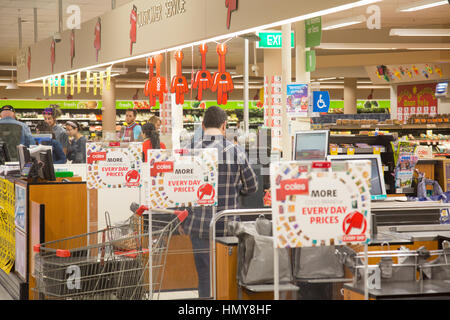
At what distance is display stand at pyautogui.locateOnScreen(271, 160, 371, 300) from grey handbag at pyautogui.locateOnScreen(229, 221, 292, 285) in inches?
28.9

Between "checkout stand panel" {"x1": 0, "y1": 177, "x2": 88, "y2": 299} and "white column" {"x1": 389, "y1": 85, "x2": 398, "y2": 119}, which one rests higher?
"white column" {"x1": 389, "y1": 85, "x2": 398, "y2": 119}

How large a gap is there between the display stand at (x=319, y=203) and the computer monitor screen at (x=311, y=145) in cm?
269

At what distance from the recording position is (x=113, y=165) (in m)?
5.84

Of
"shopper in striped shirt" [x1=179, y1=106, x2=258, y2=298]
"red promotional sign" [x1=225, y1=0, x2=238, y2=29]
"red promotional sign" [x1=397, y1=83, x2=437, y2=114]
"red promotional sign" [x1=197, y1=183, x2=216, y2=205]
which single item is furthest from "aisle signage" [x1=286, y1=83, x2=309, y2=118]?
"red promotional sign" [x1=397, y1=83, x2=437, y2=114]

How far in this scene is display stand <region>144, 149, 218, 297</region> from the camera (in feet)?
13.2

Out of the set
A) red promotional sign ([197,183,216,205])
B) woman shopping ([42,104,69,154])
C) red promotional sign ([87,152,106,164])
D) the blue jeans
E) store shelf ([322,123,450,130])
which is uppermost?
store shelf ([322,123,450,130])

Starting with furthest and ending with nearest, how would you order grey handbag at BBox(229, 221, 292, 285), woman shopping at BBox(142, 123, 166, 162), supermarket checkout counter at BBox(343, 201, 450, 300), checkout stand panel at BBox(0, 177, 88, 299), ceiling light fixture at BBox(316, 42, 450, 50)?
ceiling light fixture at BBox(316, 42, 450, 50) → woman shopping at BBox(142, 123, 166, 162) → checkout stand panel at BBox(0, 177, 88, 299) → grey handbag at BBox(229, 221, 292, 285) → supermarket checkout counter at BBox(343, 201, 450, 300)

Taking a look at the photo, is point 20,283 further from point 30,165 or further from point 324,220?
point 324,220

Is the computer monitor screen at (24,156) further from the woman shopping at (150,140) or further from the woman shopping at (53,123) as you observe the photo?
the woman shopping at (53,123)

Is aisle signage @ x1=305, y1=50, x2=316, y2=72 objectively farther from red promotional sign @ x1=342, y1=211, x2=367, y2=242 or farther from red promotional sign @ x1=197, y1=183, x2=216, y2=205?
red promotional sign @ x1=342, y1=211, x2=367, y2=242

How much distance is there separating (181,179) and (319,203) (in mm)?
1385

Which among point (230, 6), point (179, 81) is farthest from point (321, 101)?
point (230, 6)

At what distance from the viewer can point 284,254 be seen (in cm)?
366

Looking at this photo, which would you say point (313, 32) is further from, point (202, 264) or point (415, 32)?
point (202, 264)
